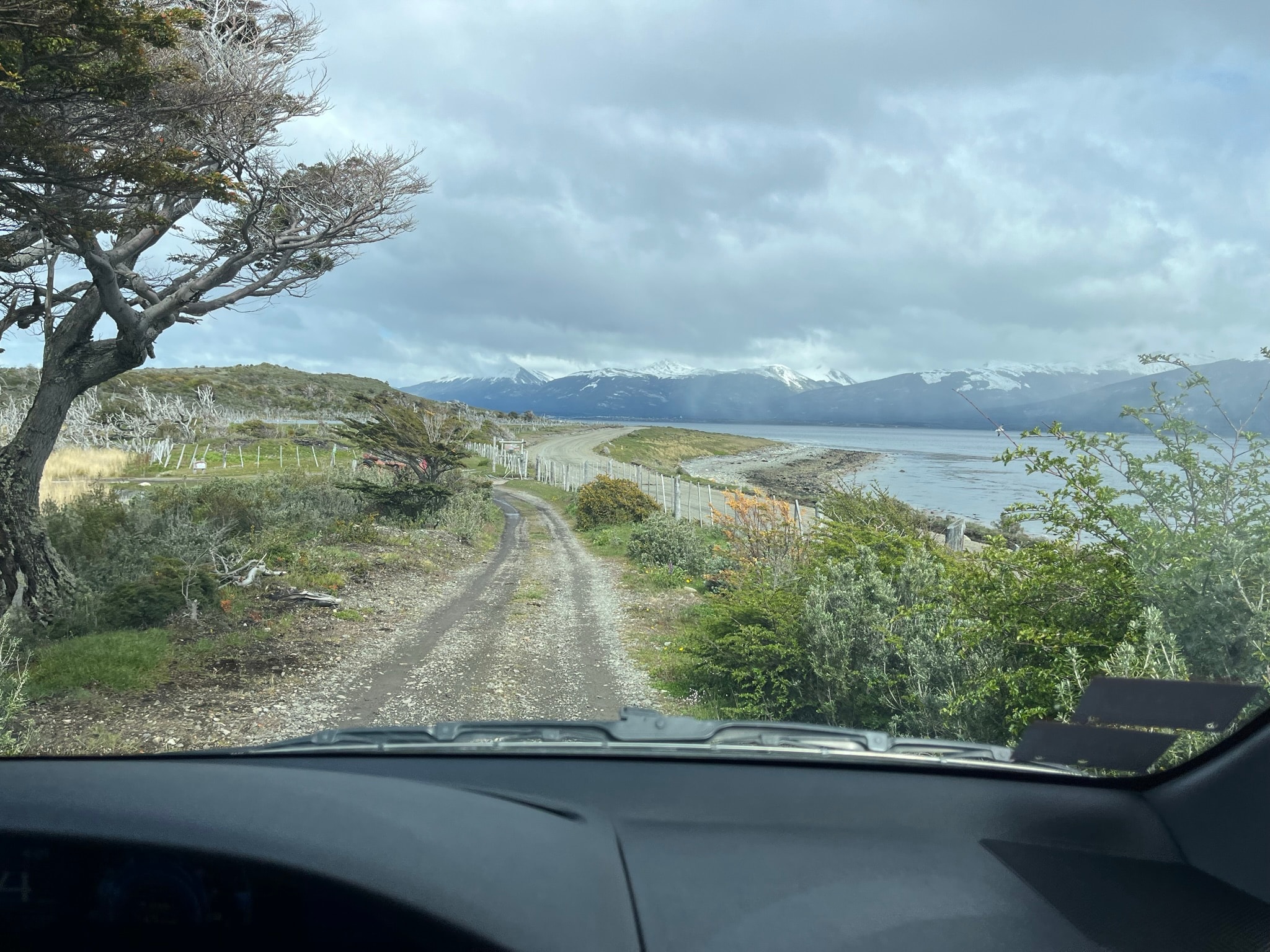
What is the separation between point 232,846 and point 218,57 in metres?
9.40

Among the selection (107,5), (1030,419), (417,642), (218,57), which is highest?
(218,57)

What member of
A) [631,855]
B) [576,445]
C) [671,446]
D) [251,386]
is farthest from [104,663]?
[671,446]

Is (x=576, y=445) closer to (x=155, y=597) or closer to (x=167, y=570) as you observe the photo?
(x=167, y=570)

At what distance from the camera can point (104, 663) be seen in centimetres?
575

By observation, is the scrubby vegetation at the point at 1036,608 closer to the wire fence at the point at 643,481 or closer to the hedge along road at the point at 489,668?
the hedge along road at the point at 489,668

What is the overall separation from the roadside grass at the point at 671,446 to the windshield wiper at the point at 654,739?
50.3 meters

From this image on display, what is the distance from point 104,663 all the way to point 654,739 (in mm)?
5609

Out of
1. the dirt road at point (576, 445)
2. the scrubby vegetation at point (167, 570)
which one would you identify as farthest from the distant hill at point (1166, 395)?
the dirt road at point (576, 445)

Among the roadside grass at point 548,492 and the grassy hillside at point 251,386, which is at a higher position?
the grassy hillside at point 251,386

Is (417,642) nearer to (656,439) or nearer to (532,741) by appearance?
(532,741)

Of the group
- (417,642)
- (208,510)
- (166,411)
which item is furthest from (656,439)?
(417,642)

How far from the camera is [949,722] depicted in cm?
346

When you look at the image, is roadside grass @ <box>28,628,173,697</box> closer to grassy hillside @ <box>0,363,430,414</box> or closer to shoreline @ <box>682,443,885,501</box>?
shoreline @ <box>682,443,885,501</box>

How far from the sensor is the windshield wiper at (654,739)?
185 centimetres
